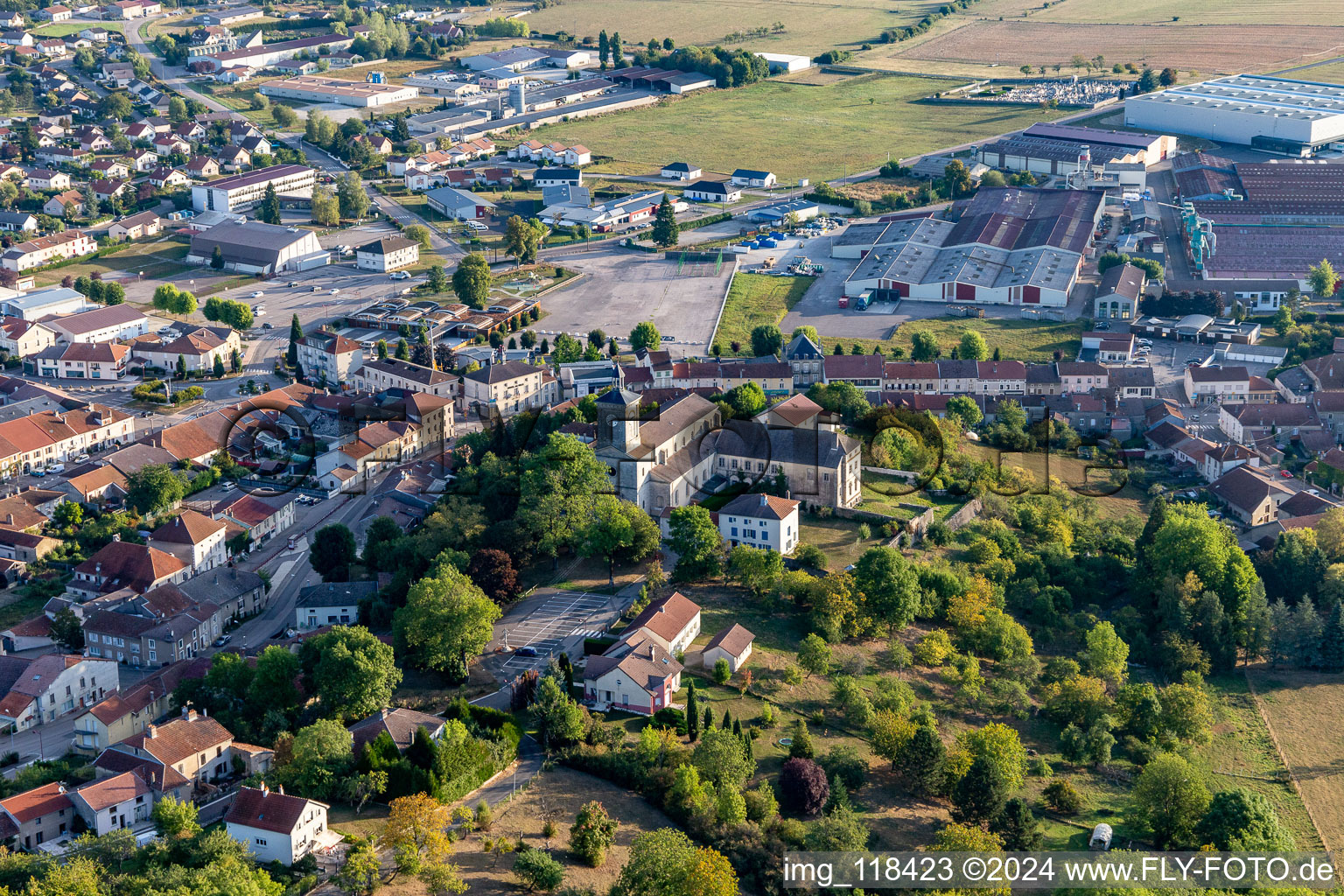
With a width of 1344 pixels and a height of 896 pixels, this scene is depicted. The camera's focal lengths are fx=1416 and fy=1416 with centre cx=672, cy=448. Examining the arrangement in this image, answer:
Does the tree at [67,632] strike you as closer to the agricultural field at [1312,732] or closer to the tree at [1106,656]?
the tree at [1106,656]

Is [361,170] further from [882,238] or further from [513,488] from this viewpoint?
[513,488]

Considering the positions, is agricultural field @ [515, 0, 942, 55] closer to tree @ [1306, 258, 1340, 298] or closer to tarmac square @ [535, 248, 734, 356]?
tarmac square @ [535, 248, 734, 356]

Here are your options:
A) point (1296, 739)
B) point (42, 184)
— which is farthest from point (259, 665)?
point (42, 184)

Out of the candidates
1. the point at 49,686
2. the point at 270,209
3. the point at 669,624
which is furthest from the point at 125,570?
the point at 270,209

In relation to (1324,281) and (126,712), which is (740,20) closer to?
(1324,281)

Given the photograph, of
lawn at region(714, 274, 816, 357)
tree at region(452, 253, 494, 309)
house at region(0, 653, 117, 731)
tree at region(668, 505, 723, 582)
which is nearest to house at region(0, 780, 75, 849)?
house at region(0, 653, 117, 731)

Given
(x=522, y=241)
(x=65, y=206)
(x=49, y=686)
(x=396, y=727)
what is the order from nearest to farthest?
(x=396, y=727) < (x=49, y=686) < (x=522, y=241) < (x=65, y=206)
